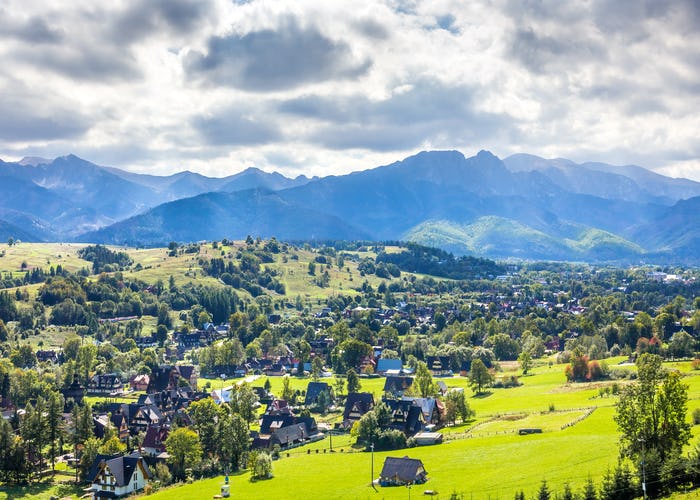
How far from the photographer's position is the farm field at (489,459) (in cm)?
5612

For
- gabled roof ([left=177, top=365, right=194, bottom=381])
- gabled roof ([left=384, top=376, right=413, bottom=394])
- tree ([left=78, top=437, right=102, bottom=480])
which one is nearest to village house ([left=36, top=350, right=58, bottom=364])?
gabled roof ([left=177, top=365, right=194, bottom=381])

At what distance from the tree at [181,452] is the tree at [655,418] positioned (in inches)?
1886

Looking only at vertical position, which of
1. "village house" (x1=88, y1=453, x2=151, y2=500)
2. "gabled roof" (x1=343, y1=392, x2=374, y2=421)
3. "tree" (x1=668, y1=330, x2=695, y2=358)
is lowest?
"village house" (x1=88, y1=453, x2=151, y2=500)

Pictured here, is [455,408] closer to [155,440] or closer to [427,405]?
[427,405]

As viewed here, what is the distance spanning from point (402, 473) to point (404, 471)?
0.26 metres

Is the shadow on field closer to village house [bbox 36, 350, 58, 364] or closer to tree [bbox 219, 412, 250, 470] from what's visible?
tree [bbox 219, 412, 250, 470]

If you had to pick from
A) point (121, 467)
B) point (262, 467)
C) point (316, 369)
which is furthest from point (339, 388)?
point (121, 467)

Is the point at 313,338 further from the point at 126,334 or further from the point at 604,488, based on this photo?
the point at 604,488

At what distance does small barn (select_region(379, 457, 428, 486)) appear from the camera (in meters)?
61.8

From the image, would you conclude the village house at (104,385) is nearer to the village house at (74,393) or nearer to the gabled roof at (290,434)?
the village house at (74,393)

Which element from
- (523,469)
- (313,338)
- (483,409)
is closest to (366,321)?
(313,338)

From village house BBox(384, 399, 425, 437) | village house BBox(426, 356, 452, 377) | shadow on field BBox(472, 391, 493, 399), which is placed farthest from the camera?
village house BBox(426, 356, 452, 377)

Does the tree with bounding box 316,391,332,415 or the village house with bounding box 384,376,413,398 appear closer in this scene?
the tree with bounding box 316,391,332,415

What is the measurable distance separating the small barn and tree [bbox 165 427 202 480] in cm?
2487
